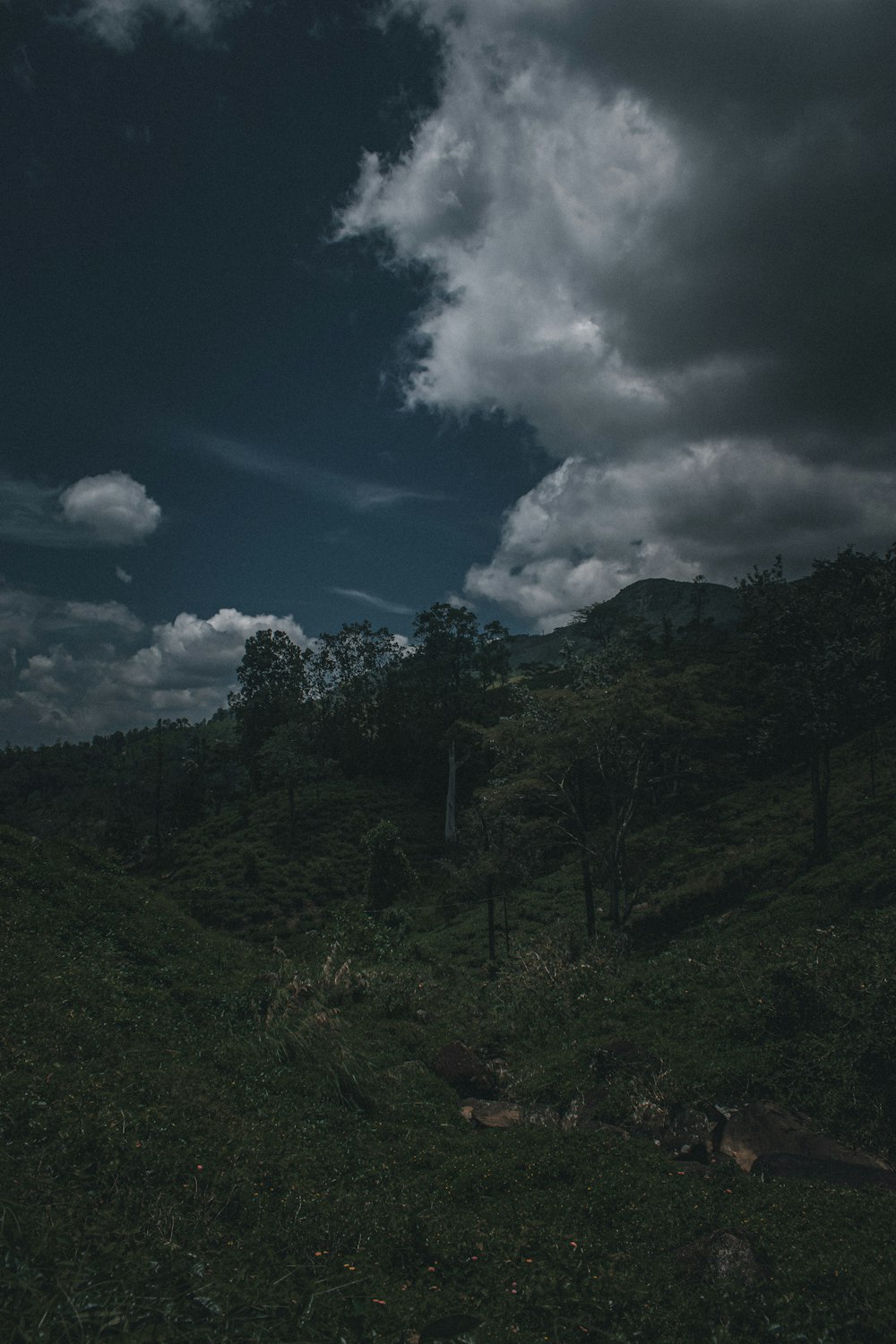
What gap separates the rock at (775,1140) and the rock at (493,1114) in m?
3.30

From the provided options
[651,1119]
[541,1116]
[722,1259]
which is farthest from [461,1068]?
[722,1259]

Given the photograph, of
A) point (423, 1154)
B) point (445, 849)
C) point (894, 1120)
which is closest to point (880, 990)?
point (894, 1120)

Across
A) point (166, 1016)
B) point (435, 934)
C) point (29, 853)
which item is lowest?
point (435, 934)

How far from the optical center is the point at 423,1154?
8.99 m

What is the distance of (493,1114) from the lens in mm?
11047

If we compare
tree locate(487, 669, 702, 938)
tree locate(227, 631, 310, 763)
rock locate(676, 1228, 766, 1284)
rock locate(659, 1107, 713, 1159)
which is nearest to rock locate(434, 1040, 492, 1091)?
rock locate(659, 1107, 713, 1159)

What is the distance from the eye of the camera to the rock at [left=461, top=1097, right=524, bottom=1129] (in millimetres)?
10750

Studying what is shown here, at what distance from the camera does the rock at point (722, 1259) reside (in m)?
6.08

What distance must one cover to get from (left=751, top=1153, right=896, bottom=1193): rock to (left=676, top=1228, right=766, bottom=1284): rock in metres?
2.20

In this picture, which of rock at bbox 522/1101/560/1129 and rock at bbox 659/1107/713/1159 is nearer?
rock at bbox 659/1107/713/1159

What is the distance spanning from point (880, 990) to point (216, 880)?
37367mm

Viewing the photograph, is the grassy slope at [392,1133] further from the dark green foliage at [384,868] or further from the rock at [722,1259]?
the dark green foliage at [384,868]

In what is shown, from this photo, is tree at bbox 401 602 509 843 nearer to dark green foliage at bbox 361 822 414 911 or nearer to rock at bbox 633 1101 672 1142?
dark green foliage at bbox 361 822 414 911

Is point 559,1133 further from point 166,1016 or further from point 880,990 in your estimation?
point 166,1016
